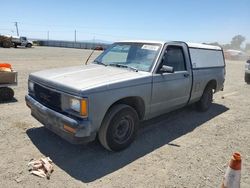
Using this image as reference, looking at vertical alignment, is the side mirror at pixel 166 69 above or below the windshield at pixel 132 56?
below

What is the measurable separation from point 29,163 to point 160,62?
287 centimetres

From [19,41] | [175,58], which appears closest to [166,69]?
[175,58]

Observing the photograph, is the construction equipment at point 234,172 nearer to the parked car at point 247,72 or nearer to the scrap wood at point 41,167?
the scrap wood at point 41,167

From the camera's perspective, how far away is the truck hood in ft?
12.2

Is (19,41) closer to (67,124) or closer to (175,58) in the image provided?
(175,58)

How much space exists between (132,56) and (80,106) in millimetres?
2017

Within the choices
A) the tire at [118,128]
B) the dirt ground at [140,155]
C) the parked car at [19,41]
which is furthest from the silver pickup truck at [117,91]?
the parked car at [19,41]

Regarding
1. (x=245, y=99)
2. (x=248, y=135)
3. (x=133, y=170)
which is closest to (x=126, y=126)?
(x=133, y=170)

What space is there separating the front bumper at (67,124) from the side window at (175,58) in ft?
7.34

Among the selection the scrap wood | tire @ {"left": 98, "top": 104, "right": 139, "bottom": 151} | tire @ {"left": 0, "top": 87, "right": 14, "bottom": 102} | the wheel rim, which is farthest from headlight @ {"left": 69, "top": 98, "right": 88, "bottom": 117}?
tire @ {"left": 0, "top": 87, "right": 14, "bottom": 102}

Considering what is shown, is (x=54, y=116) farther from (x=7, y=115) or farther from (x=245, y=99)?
(x=245, y=99)

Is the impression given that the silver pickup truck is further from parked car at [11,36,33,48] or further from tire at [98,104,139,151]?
parked car at [11,36,33,48]

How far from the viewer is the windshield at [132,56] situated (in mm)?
4860

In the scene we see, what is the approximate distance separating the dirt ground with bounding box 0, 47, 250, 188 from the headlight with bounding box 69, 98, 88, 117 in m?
0.87
